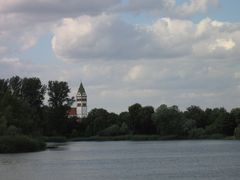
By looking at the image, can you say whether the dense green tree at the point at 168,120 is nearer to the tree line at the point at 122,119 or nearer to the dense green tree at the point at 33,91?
the tree line at the point at 122,119

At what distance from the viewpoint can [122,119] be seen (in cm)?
15762

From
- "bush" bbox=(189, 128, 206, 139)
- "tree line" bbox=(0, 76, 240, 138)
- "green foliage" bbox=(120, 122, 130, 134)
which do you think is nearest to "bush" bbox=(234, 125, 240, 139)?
"tree line" bbox=(0, 76, 240, 138)

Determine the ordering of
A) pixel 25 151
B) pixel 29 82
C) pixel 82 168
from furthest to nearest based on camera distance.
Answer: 1. pixel 29 82
2. pixel 25 151
3. pixel 82 168

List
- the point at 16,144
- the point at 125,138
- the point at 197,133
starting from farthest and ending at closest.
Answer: the point at 125,138 < the point at 197,133 < the point at 16,144

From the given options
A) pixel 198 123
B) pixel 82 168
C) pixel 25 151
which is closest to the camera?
pixel 82 168

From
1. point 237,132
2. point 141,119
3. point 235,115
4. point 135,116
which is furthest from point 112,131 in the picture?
point 237,132

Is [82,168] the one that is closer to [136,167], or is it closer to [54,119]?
[136,167]

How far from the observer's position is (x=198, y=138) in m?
140

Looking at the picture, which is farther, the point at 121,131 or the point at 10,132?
the point at 121,131

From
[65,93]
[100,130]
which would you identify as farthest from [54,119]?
[100,130]

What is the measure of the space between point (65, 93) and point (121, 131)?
18.5m

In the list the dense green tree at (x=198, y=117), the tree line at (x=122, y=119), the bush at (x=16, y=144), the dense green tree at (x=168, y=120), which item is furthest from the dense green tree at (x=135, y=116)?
the bush at (x=16, y=144)

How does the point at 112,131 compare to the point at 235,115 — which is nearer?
the point at 235,115

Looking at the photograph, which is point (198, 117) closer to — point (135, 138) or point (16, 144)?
point (135, 138)
